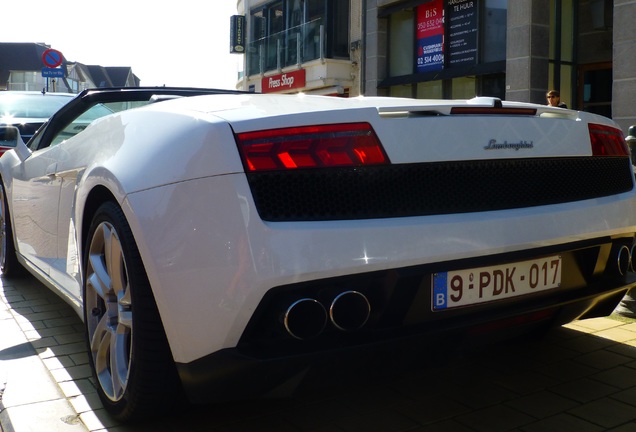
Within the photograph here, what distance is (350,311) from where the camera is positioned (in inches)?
85.8

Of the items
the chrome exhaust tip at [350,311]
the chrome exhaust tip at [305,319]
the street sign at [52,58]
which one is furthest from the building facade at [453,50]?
the chrome exhaust tip at [305,319]

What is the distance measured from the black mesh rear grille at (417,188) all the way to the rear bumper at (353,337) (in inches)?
7.4

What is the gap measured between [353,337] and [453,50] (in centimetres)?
1571

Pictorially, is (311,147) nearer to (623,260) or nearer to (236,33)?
(623,260)

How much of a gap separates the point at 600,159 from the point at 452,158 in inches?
33.6

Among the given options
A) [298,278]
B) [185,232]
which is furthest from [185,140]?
[298,278]

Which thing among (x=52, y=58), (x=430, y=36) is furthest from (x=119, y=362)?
(x=52, y=58)

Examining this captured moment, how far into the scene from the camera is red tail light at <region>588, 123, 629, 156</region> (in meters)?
2.88

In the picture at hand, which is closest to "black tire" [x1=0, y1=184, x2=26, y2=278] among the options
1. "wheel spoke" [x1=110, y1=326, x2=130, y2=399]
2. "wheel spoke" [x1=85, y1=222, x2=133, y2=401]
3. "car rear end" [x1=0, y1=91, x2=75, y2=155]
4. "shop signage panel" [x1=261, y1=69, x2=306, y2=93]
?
"wheel spoke" [x1=85, y1=222, x2=133, y2=401]

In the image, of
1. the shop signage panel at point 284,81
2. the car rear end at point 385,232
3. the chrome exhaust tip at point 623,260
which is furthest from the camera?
the shop signage panel at point 284,81

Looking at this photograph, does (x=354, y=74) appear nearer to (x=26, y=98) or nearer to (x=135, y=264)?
(x=26, y=98)

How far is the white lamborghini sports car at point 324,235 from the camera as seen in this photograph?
2121 mm

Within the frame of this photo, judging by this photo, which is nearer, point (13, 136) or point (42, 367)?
point (42, 367)

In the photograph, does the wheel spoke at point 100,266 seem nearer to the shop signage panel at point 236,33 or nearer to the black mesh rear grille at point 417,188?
the black mesh rear grille at point 417,188
